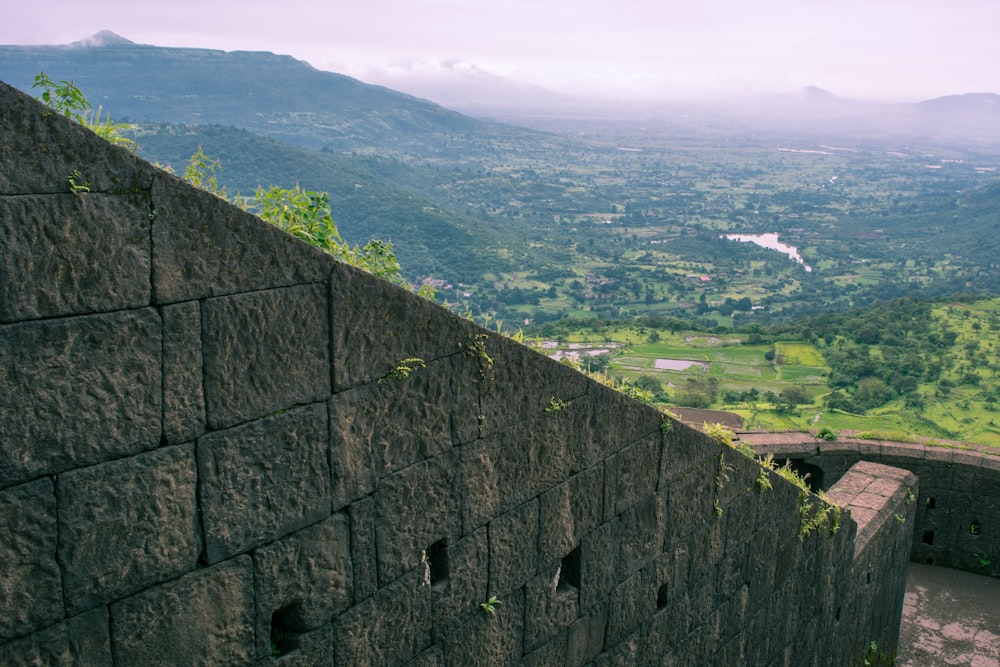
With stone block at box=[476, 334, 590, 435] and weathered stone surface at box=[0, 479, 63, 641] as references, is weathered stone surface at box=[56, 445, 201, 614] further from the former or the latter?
stone block at box=[476, 334, 590, 435]

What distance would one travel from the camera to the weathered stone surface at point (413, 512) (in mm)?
3809

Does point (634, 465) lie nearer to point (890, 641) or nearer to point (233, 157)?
point (890, 641)

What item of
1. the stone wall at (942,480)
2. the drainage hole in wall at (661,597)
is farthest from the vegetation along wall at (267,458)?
the stone wall at (942,480)

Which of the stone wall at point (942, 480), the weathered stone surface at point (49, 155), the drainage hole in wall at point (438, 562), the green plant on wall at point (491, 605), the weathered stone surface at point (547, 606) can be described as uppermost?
the weathered stone surface at point (49, 155)

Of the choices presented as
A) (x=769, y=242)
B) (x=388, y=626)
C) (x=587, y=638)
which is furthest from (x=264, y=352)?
(x=769, y=242)

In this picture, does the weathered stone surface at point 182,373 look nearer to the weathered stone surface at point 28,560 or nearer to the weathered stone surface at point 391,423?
the weathered stone surface at point 28,560

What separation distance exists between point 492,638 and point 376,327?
72.6 inches

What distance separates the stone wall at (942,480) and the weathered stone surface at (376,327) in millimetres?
8250

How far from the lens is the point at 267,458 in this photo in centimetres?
333

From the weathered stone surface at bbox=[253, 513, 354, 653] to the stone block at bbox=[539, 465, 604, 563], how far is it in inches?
51.0

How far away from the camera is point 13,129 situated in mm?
2590

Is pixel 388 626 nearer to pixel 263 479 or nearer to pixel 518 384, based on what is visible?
pixel 263 479

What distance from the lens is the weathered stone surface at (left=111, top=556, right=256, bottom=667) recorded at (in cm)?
301

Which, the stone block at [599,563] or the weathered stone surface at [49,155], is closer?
the weathered stone surface at [49,155]
